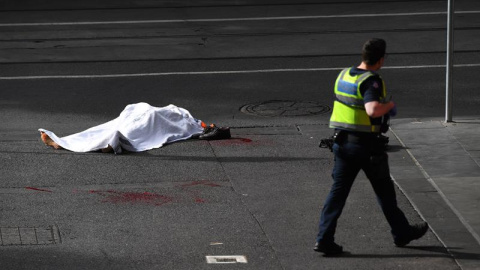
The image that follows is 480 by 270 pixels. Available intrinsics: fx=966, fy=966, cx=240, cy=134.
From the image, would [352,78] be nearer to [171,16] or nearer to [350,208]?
[350,208]

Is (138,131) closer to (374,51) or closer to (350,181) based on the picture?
(350,181)

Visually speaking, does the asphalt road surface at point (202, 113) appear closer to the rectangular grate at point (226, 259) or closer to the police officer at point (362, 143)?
the rectangular grate at point (226, 259)

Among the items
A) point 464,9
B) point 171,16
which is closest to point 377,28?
point 464,9

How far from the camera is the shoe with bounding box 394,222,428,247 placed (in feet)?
26.9

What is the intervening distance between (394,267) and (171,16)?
15041 mm

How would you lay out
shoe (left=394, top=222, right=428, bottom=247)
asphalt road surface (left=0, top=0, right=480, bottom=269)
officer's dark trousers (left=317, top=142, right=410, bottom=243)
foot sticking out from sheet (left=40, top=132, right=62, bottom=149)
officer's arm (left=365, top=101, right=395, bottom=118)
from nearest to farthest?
officer's arm (left=365, top=101, right=395, bottom=118), officer's dark trousers (left=317, top=142, right=410, bottom=243), shoe (left=394, top=222, right=428, bottom=247), asphalt road surface (left=0, top=0, right=480, bottom=269), foot sticking out from sheet (left=40, top=132, right=62, bottom=149)

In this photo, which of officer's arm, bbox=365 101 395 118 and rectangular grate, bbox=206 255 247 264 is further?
rectangular grate, bbox=206 255 247 264

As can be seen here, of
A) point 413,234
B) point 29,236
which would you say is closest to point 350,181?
point 413,234

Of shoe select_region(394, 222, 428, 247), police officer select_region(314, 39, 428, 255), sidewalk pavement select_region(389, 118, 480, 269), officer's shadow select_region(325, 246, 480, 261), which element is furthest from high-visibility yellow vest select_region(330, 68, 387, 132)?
sidewalk pavement select_region(389, 118, 480, 269)

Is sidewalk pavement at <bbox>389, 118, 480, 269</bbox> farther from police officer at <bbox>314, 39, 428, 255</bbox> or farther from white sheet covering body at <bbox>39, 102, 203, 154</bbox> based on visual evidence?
white sheet covering body at <bbox>39, 102, 203, 154</bbox>

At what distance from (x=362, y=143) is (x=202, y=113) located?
5912mm

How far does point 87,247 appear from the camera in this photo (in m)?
8.44

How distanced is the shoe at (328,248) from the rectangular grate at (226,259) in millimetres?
628

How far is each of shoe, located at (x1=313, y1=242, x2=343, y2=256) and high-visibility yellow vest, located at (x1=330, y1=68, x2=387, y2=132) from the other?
987 millimetres
